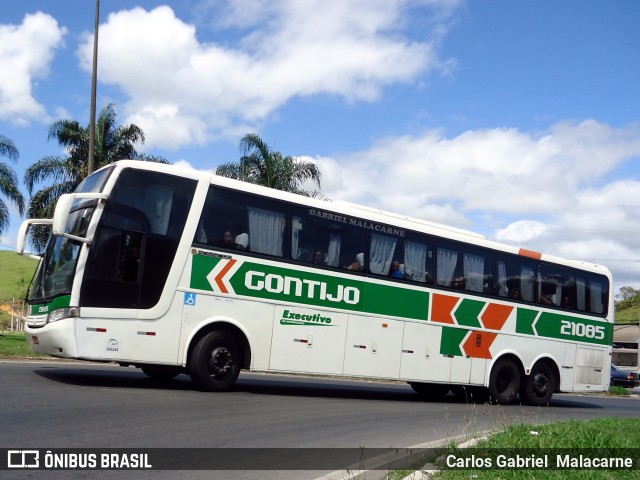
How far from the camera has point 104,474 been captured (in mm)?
6559

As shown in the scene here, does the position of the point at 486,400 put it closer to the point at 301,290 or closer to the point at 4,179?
the point at 301,290

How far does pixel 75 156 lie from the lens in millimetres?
35156

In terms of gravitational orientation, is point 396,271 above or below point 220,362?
above

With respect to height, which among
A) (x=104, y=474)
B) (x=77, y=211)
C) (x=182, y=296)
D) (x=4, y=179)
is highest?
(x=4, y=179)

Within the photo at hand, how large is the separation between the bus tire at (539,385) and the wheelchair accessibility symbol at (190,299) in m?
8.64

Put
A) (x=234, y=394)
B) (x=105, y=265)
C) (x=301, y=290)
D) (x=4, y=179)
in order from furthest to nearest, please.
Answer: (x=4, y=179) → (x=301, y=290) → (x=234, y=394) → (x=105, y=265)

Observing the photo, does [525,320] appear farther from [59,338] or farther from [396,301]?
[59,338]

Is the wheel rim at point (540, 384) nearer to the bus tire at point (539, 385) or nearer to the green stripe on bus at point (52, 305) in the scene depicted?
the bus tire at point (539, 385)

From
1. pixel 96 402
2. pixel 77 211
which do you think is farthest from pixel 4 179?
pixel 96 402

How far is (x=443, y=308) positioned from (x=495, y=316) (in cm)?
159

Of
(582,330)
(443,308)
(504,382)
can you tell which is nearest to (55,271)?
(443,308)

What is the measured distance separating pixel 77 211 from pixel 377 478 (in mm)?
7415

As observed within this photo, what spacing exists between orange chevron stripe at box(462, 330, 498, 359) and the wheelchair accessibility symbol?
6457 millimetres

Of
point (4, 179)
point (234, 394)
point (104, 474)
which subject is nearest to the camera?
point (104, 474)
